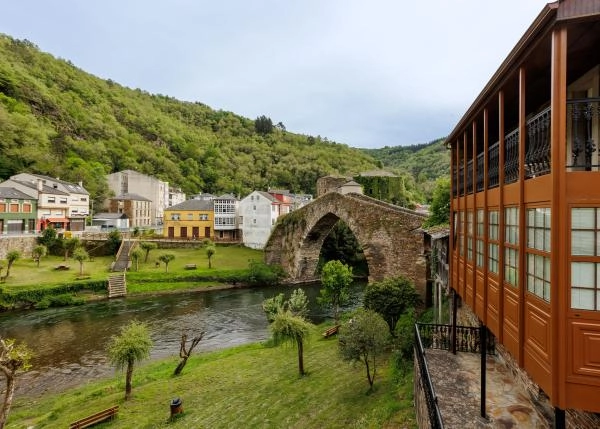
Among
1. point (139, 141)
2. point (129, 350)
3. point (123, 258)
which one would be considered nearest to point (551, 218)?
point (129, 350)

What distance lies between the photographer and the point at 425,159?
4852 inches

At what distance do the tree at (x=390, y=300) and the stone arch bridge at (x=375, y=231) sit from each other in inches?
208

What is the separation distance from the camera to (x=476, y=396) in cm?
895

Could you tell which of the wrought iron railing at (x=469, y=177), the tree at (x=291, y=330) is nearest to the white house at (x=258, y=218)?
the tree at (x=291, y=330)

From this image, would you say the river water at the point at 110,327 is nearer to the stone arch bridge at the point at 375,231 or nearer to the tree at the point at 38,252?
the stone arch bridge at the point at 375,231

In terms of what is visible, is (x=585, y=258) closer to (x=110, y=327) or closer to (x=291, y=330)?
(x=291, y=330)

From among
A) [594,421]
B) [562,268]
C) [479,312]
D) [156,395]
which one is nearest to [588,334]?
[562,268]

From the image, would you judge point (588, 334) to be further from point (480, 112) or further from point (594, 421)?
point (480, 112)

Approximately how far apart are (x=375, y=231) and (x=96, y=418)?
21.1 m

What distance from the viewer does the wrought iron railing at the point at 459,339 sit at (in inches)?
475

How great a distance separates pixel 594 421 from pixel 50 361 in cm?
2399

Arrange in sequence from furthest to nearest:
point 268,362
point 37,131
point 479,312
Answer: point 37,131, point 268,362, point 479,312

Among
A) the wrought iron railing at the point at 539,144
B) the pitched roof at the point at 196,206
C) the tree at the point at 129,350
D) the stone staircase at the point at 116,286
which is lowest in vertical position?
the stone staircase at the point at 116,286

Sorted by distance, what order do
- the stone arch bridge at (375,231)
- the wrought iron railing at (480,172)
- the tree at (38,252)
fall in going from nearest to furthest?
the wrought iron railing at (480,172)
the stone arch bridge at (375,231)
the tree at (38,252)
